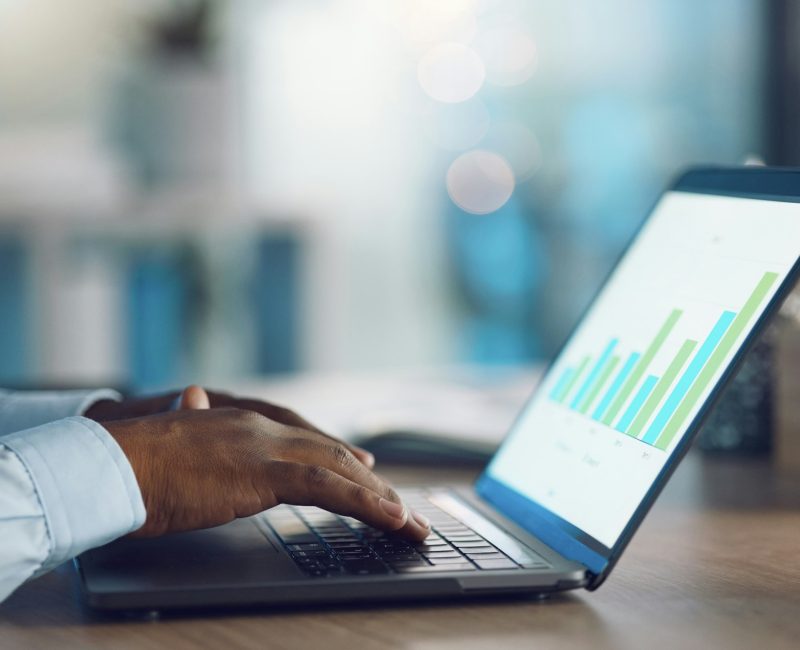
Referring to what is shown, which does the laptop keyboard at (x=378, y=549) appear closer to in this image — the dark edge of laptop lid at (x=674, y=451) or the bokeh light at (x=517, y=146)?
the dark edge of laptop lid at (x=674, y=451)

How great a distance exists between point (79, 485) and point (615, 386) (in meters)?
0.36

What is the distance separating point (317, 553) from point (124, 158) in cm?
245

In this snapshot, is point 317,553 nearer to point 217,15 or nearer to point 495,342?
point 217,15

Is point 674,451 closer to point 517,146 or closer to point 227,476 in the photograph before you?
point 227,476

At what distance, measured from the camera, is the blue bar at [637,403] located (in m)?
0.73

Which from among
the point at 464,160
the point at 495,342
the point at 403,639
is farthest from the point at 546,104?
the point at 403,639

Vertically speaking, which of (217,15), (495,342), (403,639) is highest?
(217,15)

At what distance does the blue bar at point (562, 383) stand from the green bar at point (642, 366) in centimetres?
11

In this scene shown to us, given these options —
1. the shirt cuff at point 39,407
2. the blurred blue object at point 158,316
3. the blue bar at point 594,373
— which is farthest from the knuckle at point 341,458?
the blurred blue object at point 158,316

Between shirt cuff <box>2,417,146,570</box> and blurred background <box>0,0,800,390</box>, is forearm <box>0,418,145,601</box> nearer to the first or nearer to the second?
shirt cuff <box>2,417,146,570</box>

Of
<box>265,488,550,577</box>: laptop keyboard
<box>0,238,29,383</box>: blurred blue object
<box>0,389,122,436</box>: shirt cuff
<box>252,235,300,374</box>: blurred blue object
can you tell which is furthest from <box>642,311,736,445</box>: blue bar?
<box>252,235,300,374</box>: blurred blue object

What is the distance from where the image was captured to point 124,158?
9.73 feet

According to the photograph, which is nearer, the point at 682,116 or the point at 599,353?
the point at 599,353

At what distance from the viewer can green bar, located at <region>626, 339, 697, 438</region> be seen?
714 mm
